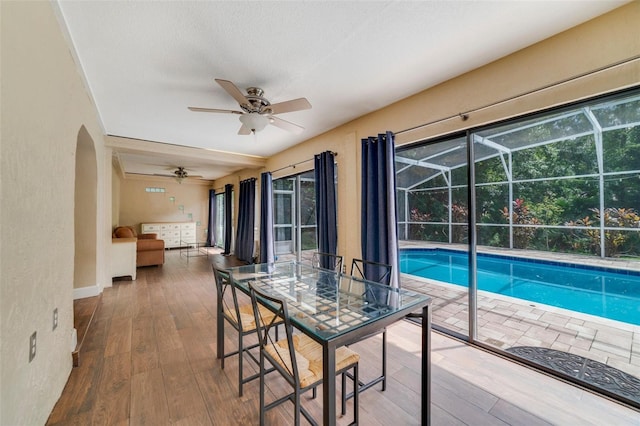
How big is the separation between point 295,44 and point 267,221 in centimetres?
412

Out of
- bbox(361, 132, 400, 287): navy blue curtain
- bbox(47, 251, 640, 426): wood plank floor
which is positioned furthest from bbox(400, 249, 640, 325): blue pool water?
bbox(47, 251, 640, 426): wood plank floor

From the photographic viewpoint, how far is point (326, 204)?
3824 millimetres

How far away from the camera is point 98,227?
3.74m

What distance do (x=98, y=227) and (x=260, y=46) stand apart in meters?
3.72

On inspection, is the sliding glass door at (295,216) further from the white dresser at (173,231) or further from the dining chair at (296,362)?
the white dresser at (173,231)

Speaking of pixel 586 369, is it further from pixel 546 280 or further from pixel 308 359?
pixel 546 280

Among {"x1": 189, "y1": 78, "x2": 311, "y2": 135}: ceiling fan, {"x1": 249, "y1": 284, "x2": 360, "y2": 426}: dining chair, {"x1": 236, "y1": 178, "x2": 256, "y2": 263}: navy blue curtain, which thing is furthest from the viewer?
{"x1": 236, "y1": 178, "x2": 256, "y2": 263}: navy blue curtain

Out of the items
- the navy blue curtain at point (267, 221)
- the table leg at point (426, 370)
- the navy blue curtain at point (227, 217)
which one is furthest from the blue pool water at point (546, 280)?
the navy blue curtain at point (227, 217)

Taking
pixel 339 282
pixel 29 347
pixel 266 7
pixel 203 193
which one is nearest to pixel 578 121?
pixel 339 282

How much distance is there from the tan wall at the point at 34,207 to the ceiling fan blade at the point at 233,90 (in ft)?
3.28

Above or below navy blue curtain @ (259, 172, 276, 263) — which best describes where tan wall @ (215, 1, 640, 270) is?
above

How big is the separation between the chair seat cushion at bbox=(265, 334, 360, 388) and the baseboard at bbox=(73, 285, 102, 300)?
379 cm

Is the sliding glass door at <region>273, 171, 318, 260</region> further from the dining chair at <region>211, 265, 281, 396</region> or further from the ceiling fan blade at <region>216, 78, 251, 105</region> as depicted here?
the dining chair at <region>211, 265, 281, 396</region>

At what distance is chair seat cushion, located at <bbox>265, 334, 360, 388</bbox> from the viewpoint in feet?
4.39
